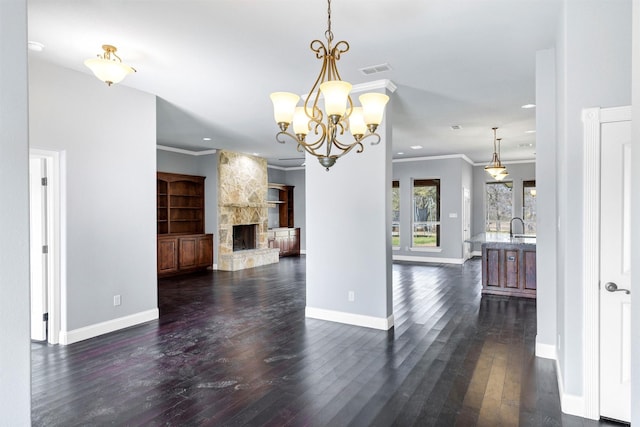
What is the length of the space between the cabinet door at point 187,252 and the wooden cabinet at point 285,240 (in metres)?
2.64

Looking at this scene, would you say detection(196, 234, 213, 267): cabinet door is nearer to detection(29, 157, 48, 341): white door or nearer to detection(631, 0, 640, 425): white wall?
detection(29, 157, 48, 341): white door

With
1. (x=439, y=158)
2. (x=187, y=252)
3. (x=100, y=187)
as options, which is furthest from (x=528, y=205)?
(x=100, y=187)

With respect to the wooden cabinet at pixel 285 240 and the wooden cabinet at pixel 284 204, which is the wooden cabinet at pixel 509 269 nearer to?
the wooden cabinet at pixel 285 240

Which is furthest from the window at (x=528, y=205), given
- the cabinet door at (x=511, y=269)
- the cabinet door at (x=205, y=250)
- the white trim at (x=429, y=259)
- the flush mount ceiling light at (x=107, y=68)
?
the flush mount ceiling light at (x=107, y=68)

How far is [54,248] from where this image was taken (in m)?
4.00

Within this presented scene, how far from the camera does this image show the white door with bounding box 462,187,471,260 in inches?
409

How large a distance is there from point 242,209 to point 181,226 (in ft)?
5.13

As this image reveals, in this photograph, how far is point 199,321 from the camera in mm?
4836

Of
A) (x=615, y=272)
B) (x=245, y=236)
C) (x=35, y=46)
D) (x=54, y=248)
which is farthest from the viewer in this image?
(x=245, y=236)

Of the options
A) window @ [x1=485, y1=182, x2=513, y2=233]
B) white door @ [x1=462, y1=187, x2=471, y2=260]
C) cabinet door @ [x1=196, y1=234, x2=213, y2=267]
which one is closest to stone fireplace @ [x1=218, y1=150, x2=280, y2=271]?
cabinet door @ [x1=196, y1=234, x2=213, y2=267]

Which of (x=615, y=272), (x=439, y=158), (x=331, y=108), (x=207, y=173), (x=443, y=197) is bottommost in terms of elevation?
(x=615, y=272)

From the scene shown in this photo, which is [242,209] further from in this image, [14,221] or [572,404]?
[14,221]

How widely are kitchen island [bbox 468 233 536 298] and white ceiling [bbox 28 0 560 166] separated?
217cm

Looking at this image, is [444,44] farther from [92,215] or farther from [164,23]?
[92,215]
